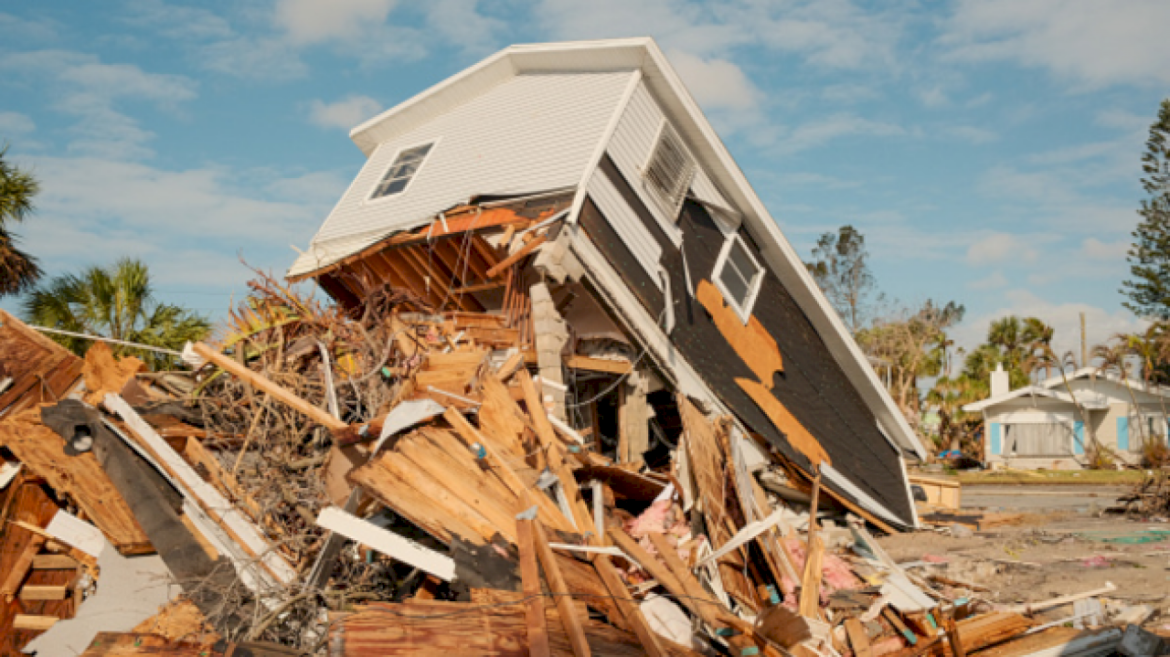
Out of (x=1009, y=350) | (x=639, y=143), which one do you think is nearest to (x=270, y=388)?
(x=639, y=143)

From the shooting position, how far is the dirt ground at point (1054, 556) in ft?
30.6

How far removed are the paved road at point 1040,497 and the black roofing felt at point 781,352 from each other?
214 inches

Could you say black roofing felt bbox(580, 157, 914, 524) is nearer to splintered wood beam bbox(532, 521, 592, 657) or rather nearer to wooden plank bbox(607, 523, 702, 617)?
wooden plank bbox(607, 523, 702, 617)

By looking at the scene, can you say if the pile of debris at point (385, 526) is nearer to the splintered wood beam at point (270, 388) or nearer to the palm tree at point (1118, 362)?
the splintered wood beam at point (270, 388)

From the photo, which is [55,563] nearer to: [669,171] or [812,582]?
[812,582]

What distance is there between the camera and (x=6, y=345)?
9.57m

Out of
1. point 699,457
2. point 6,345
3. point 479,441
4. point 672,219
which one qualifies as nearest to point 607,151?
point 672,219

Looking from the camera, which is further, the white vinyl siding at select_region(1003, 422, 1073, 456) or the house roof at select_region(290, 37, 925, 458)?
the white vinyl siding at select_region(1003, 422, 1073, 456)

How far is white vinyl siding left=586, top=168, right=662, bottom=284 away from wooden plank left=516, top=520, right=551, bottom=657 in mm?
4937

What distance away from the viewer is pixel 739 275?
12766 millimetres

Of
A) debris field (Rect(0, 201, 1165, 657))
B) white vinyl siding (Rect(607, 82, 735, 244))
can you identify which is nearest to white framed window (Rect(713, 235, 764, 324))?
white vinyl siding (Rect(607, 82, 735, 244))

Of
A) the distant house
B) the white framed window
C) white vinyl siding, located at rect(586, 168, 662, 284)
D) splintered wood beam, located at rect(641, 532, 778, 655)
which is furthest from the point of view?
the white framed window

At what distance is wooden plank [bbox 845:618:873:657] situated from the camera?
729 centimetres

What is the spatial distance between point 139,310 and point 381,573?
→ 34.4ft
